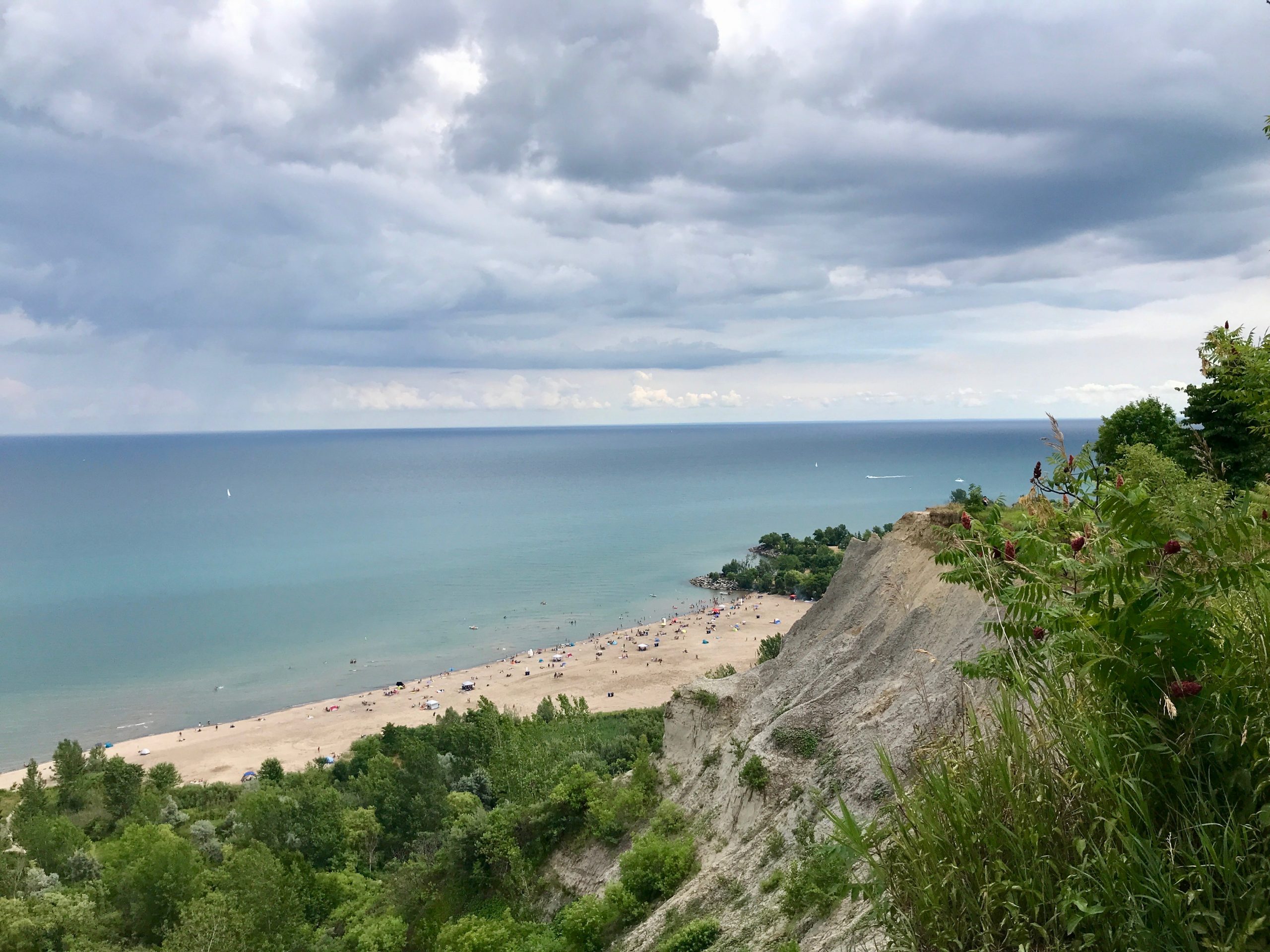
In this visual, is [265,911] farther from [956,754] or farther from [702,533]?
[702,533]

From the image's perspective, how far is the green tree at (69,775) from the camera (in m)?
46.4

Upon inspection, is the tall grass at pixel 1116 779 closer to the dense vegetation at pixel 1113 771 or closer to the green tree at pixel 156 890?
the dense vegetation at pixel 1113 771

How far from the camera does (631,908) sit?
19.2 metres

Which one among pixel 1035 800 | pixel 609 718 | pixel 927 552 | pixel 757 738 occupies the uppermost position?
pixel 1035 800

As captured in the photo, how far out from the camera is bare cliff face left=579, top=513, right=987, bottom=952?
16.5 meters

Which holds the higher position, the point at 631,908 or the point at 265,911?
the point at 631,908

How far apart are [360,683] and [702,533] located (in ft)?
273

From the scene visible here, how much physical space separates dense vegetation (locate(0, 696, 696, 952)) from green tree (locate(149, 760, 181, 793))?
266 centimetres

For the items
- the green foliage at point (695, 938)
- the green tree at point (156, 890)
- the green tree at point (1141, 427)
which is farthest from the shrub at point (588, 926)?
the green tree at point (1141, 427)

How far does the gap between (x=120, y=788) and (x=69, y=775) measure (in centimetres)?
526

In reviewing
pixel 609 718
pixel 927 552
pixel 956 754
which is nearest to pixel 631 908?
pixel 927 552

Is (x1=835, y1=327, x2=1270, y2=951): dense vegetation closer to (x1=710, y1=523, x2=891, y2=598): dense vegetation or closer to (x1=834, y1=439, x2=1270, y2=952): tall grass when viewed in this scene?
(x1=834, y1=439, x2=1270, y2=952): tall grass

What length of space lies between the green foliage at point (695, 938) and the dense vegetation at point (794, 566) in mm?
74999

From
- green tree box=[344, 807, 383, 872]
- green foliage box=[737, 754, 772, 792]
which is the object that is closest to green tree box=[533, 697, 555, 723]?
green tree box=[344, 807, 383, 872]
